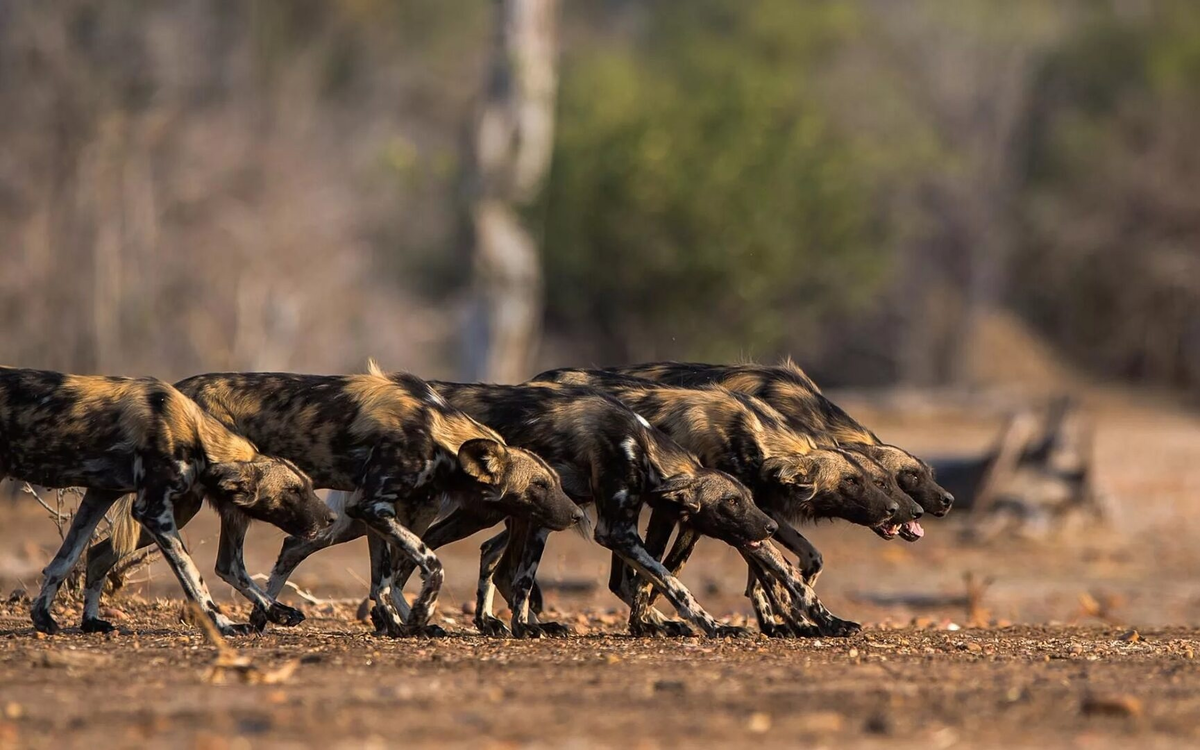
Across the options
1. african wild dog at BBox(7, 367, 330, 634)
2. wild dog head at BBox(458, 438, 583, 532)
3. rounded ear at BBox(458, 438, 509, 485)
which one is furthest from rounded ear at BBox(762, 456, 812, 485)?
african wild dog at BBox(7, 367, 330, 634)

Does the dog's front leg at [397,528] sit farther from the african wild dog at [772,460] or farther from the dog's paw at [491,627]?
the african wild dog at [772,460]

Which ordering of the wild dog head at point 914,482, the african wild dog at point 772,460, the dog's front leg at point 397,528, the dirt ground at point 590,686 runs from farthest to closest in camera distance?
the wild dog head at point 914,482 → the african wild dog at point 772,460 → the dog's front leg at point 397,528 → the dirt ground at point 590,686

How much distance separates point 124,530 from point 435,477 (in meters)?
1.62

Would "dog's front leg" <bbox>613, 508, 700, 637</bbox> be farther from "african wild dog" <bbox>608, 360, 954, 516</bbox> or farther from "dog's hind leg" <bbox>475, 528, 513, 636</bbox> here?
"african wild dog" <bbox>608, 360, 954, 516</bbox>

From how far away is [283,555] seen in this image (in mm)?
9375

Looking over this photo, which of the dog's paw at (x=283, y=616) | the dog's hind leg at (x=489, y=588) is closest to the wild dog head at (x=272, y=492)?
the dog's paw at (x=283, y=616)

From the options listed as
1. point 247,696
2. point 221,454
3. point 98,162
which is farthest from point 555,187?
point 247,696

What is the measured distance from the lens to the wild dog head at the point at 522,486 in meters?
8.64

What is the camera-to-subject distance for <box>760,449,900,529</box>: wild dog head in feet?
30.4

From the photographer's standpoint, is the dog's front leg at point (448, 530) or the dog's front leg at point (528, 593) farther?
the dog's front leg at point (448, 530)

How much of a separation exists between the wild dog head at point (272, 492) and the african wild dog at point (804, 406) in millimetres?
2366

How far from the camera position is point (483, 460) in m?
8.60

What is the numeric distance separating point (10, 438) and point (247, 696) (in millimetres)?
2990

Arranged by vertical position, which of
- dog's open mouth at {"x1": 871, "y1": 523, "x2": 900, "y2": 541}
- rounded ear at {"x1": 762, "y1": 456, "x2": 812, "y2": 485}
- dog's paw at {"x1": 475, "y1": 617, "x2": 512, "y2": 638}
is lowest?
dog's paw at {"x1": 475, "y1": 617, "x2": 512, "y2": 638}
